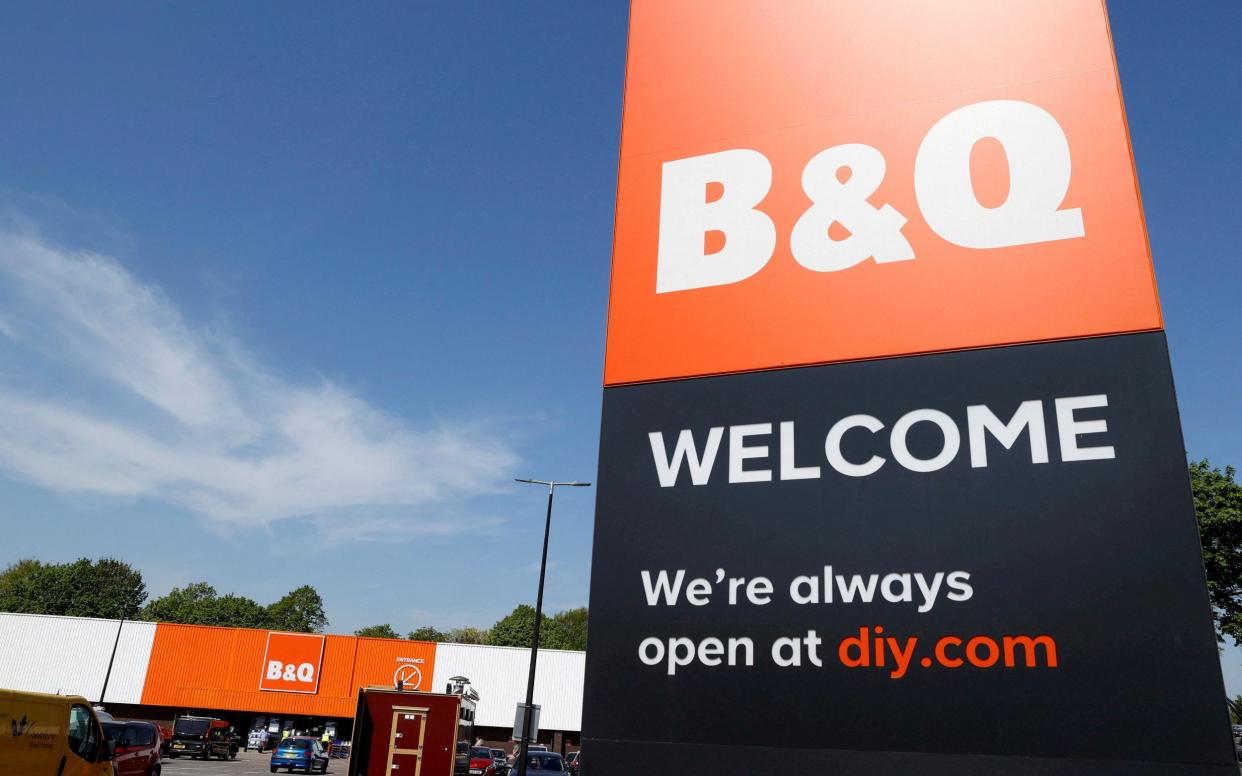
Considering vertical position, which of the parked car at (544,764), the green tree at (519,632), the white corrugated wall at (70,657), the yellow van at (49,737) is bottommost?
the parked car at (544,764)

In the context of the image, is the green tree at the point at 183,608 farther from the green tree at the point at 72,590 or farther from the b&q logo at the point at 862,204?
the b&q logo at the point at 862,204

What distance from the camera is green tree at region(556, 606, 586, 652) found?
4786 inches

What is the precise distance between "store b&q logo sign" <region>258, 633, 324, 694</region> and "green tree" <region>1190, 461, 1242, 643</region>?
44.3m

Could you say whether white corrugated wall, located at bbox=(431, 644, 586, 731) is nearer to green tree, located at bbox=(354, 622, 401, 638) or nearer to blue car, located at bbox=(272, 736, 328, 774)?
blue car, located at bbox=(272, 736, 328, 774)

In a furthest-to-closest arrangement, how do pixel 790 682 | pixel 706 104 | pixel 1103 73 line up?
1. pixel 706 104
2. pixel 1103 73
3. pixel 790 682

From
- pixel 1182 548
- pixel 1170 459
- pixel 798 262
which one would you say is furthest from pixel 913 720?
pixel 798 262

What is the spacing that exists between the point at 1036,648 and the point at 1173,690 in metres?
0.62

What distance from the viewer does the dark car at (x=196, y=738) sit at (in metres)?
35.4

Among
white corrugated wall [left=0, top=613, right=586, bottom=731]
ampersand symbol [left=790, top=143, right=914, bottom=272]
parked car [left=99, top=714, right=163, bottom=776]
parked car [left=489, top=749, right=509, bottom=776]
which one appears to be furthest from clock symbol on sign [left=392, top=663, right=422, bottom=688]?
ampersand symbol [left=790, top=143, right=914, bottom=272]

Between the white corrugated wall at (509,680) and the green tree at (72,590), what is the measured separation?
59.5 m

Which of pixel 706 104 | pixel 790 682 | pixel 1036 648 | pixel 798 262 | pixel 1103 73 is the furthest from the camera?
pixel 706 104

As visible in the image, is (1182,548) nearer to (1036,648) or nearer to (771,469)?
(1036,648)

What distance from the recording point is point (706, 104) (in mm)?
6703

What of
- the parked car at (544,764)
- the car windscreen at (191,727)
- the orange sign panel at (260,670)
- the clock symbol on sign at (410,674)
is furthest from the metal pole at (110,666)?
the parked car at (544,764)
